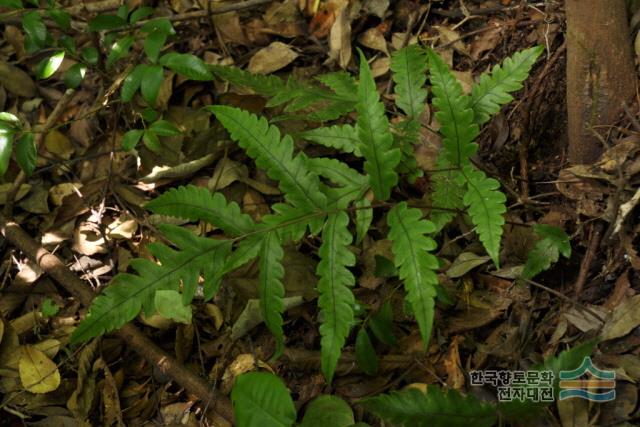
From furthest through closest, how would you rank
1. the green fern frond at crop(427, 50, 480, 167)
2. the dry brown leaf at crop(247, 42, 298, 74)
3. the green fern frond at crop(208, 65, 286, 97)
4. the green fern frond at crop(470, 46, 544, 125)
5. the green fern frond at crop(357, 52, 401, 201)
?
the dry brown leaf at crop(247, 42, 298, 74), the green fern frond at crop(208, 65, 286, 97), the green fern frond at crop(470, 46, 544, 125), the green fern frond at crop(427, 50, 480, 167), the green fern frond at crop(357, 52, 401, 201)

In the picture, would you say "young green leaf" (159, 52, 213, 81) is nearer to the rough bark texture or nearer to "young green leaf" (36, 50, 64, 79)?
"young green leaf" (36, 50, 64, 79)

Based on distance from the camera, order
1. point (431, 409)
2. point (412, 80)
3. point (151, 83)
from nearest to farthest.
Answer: point (431, 409) < point (412, 80) < point (151, 83)

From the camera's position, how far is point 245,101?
3.01 meters

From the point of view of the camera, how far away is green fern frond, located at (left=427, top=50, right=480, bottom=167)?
2092mm

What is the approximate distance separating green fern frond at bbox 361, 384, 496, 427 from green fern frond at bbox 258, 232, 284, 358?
0.36 m

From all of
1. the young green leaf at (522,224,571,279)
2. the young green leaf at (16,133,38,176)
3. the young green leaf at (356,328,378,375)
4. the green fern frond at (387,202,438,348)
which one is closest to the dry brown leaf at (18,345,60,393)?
the young green leaf at (16,133,38,176)

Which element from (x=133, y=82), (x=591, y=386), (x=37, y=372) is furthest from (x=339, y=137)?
(x=37, y=372)

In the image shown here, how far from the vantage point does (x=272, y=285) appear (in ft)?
6.68

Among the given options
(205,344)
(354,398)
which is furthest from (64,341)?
(354,398)

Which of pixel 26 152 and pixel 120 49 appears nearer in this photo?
pixel 26 152

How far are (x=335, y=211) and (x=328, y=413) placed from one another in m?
0.75

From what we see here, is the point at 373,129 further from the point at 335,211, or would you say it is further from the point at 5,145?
the point at 5,145

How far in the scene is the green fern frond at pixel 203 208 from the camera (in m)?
2.11

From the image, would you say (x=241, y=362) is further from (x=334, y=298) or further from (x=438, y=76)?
(x=438, y=76)
